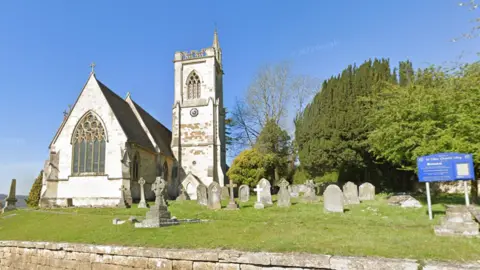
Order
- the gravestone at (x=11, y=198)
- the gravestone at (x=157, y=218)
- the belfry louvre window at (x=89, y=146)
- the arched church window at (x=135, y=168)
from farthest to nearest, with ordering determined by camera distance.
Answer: the arched church window at (x=135, y=168) → the belfry louvre window at (x=89, y=146) → the gravestone at (x=11, y=198) → the gravestone at (x=157, y=218)

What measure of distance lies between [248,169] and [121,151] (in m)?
11.2

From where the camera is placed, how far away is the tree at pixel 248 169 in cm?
2775

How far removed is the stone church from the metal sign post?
16.5m

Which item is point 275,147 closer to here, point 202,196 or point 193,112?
point 193,112

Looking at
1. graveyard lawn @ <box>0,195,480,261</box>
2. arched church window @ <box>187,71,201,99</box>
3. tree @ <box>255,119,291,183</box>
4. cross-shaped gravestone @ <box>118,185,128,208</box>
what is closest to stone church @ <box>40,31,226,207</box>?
cross-shaped gravestone @ <box>118,185,128,208</box>

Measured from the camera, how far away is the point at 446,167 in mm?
10352

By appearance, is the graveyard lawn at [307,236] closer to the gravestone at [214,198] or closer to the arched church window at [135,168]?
the gravestone at [214,198]

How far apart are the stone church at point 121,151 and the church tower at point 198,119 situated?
0.29ft

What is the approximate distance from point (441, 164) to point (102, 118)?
20.1 metres

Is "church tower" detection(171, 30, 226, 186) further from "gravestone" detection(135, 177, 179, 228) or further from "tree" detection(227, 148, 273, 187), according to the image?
"gravestone" detection(135, 177, 179, 228)

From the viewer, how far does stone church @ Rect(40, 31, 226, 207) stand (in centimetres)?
2114

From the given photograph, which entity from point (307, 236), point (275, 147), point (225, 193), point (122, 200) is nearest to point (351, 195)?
point (225, 193)

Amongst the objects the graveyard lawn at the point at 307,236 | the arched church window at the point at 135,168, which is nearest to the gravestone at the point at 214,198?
the graveyard lawn at the point at 307,236

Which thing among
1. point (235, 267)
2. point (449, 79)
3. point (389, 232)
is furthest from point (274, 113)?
point (235, 267)
